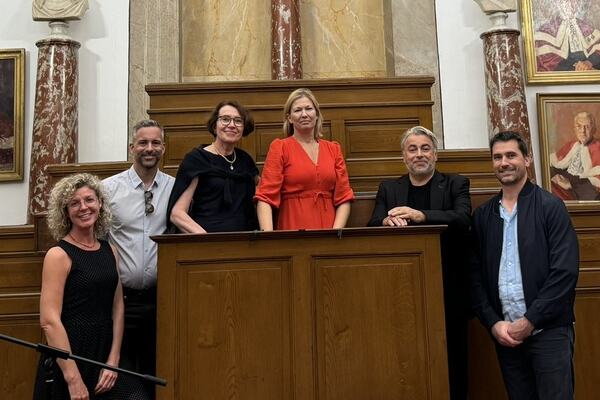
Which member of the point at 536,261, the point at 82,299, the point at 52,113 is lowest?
the point at 82,299

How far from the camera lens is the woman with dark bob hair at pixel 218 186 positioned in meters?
3.93

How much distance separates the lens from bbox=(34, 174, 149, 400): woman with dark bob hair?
340 centimetres

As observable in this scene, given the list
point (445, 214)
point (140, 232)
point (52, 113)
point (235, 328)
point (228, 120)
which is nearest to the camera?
point (235, 328)

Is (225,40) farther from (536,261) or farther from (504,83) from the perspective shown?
(536,261)

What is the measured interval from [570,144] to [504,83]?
2.93 ft

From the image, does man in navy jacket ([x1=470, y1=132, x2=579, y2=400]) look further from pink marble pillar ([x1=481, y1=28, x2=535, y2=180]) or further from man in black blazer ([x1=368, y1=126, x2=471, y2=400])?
pink marble pillar ([x1=481, y1=28, x2=535, y2=180])

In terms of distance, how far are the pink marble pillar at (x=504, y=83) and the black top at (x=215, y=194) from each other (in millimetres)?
3779

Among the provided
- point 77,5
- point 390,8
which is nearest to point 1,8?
point 77,5

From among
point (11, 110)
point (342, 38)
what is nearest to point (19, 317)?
point (11, 110)

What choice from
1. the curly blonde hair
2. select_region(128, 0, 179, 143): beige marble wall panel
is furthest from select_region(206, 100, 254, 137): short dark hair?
select_region(128, 0, 179, 143): beige marble wall panel

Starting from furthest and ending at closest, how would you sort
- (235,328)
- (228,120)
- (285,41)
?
(285,41) < (228,120) < (235,328)

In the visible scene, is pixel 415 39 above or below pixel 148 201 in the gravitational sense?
above

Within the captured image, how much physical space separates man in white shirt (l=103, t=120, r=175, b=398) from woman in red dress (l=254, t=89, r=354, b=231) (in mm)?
555

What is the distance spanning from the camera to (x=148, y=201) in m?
4.05
